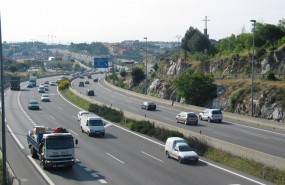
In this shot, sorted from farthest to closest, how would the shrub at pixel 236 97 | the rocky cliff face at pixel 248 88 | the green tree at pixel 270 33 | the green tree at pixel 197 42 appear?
the green tree at pixel 197 42, the green tree at pixel 270 33, the shrub at pixel 236 97, the rocky cliff face at pixel 248 88

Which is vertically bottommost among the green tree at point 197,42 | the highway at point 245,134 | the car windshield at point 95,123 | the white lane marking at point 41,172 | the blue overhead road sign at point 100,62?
the highway at point 245,134

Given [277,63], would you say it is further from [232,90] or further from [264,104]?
[264,104]

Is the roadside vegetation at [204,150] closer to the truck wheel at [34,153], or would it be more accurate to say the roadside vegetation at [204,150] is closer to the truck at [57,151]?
the truck at [57,151]

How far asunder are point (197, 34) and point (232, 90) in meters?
49.9

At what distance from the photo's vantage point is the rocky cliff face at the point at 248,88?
2190 inches

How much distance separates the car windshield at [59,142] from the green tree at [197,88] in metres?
45.4

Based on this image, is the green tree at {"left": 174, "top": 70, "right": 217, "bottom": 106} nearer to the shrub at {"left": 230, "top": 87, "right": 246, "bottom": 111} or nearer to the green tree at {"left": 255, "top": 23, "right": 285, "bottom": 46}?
the shrub at {"left": 230, "top": 87, "right": 246, "bottom": 111}

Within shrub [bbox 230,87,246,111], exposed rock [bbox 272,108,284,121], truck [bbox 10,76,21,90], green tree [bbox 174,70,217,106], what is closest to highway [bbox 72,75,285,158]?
exposed rock [bbox 272,108,284,121]

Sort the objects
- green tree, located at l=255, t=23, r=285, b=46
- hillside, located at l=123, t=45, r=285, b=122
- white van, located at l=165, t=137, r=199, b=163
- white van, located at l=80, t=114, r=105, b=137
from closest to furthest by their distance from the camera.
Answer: white van, located at l=165, t=137, r=199, b=163 < white van, located at l=80, t=114, r=105, b=137 < hillside, located at l=123, t=45, r=285, b=122 < green tree, located at l=255, t=23, r=285, b=46

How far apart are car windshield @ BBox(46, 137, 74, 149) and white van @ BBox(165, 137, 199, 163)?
6833 mm

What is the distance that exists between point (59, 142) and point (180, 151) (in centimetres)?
756

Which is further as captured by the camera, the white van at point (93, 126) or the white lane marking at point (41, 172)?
the white van at point (93, 126)

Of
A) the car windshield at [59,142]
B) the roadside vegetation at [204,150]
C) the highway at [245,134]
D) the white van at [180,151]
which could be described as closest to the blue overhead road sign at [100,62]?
the highway at [245,134]

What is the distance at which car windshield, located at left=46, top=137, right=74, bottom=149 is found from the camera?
25.5 m
